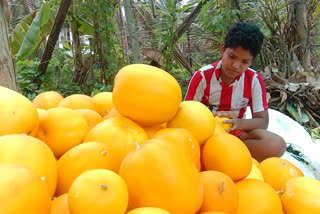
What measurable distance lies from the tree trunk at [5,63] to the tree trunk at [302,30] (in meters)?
4.36

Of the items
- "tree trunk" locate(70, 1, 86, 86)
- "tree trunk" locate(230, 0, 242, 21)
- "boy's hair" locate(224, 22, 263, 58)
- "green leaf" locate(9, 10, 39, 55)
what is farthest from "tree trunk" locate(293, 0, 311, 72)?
"green leaf" locate(9, 10, 39, 55)

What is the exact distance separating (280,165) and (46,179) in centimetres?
85

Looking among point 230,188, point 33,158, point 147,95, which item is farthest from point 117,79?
point 230,188

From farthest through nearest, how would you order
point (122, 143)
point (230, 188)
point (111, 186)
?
point (122, 143) < point (230, 188) < point (111, 186)

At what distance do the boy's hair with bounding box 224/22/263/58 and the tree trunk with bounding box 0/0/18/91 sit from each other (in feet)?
4.97

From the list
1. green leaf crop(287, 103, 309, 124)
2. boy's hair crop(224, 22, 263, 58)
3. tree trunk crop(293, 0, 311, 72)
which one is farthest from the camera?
tree trunk crop(293, 0, 311, 72)

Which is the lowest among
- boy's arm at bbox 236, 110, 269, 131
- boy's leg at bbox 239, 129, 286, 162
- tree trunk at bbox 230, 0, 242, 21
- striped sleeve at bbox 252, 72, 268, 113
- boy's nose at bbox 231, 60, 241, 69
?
boy's leg at bbox 239, 129, 286, 162

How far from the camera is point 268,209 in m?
0.85

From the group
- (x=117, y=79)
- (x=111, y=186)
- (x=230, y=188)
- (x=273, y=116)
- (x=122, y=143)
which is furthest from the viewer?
(x=273, y=116)

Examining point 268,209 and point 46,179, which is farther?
point 268,209

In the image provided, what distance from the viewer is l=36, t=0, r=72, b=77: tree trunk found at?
349 centimetres

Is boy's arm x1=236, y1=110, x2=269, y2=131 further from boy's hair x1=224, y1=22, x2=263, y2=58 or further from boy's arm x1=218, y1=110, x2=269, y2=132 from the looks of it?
boy's hair x1=224, y1=22, x2=263, y2=58

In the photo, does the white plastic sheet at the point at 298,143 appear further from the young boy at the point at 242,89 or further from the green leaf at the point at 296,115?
the green leaf at the point at 296,115

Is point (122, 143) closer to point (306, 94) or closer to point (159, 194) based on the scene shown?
point (159, 194)
